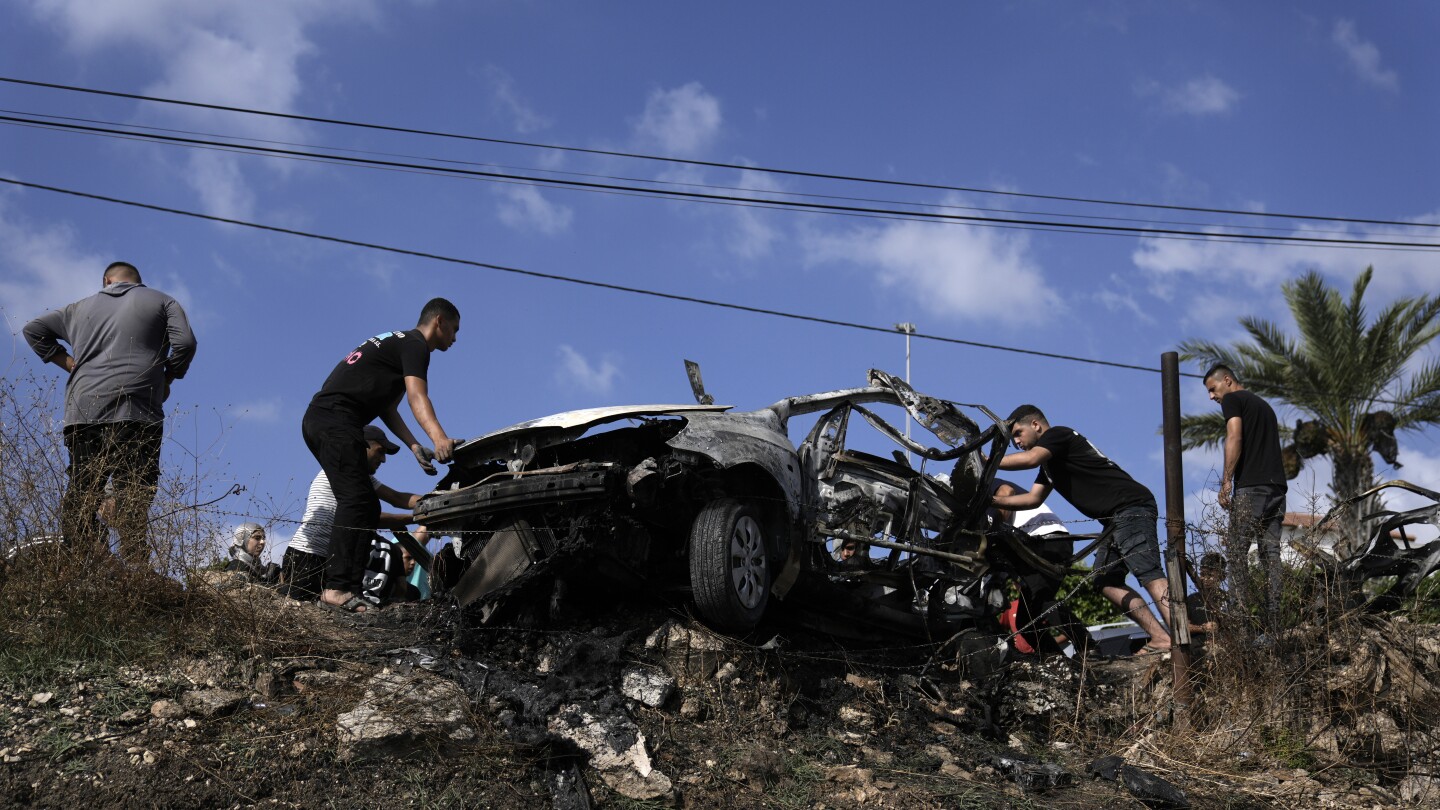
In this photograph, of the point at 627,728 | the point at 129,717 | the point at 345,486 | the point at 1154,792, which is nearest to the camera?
the point at 129,717

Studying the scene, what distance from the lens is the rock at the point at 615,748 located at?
20.1 ft

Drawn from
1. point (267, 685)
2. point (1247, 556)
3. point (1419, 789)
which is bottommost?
point (1419, 789)

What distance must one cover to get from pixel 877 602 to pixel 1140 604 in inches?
71.1

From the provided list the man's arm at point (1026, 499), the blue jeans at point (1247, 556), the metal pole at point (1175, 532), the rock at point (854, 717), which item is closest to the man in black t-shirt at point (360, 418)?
the rock at point (854, 717)

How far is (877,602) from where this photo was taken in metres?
7.97

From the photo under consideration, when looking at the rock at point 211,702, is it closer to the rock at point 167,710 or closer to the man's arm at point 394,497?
the rock at point 167,710

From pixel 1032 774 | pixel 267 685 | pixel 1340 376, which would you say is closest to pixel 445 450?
pixel 267 685

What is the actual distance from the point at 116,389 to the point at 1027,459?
5.56 metres

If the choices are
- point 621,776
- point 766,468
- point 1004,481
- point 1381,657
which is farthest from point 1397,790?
point 621,776

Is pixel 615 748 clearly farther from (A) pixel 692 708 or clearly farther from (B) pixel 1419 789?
(B) pixel 1419 789

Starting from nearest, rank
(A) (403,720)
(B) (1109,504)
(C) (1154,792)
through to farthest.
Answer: (A) (403,720) < (C) (1154,792) < (B) (1109,504)

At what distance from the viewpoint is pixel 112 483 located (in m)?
7.02

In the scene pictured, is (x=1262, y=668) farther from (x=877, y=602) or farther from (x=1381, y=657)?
(x=877, y=602)

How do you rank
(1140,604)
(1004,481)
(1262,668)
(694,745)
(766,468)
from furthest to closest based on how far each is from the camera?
1. (1004,481)
2. (1140,604)
3. (1262,668)
4. (766,468)
5. (694,745)
